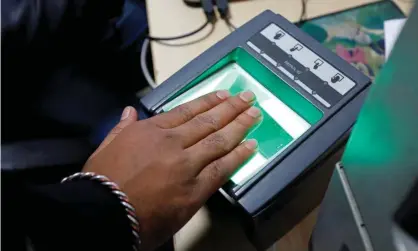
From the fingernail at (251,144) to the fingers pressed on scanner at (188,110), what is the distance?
0.07m

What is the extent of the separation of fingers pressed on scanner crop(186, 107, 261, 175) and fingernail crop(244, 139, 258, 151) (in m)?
0.02

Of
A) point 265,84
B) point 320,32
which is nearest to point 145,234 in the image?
point 265,84

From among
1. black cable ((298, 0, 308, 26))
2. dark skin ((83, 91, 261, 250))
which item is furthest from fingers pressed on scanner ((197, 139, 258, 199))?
black cable ((298, 0, 308, 26))

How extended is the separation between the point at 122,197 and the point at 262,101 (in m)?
0.19

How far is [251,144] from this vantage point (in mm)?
562

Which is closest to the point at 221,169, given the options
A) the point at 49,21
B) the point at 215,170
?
the point at 215,170

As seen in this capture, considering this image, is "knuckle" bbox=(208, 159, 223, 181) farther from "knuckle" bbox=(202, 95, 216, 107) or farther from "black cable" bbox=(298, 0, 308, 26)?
"black cable" bbox=(298, 0, 308, 26)

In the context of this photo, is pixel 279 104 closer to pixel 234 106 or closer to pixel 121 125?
pixel 234 106

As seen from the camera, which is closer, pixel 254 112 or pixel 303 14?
pixel 254 112

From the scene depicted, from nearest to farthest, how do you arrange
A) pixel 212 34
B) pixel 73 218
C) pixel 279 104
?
1. pixel 73 218
2. pixel 279 104
3. pixel 212 34

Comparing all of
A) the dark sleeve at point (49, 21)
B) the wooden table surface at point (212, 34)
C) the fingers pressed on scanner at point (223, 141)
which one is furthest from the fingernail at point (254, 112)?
the dark sleeve at point (49, 21)

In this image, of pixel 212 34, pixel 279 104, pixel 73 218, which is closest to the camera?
pixel 73 218

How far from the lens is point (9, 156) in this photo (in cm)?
73

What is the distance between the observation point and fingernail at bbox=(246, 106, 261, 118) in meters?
0.58
